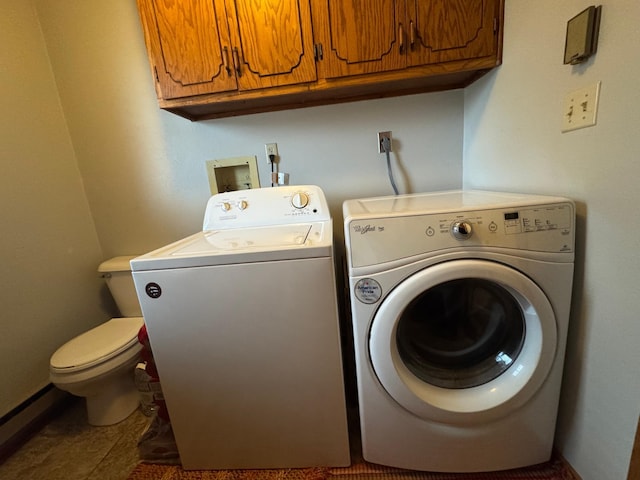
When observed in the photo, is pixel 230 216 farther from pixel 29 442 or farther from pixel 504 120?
pixel 29 442

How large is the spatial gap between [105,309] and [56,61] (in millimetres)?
1445

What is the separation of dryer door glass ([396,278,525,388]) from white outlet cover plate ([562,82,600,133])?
1.70 feet

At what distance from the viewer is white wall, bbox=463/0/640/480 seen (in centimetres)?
66

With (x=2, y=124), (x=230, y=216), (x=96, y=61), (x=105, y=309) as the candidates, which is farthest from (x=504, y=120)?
(x=105, y=309)

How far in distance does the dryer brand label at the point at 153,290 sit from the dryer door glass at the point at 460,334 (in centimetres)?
78

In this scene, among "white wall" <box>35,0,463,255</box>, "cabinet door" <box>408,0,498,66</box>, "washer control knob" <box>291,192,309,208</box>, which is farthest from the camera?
"white wall" <box>35,0,463,255</box>

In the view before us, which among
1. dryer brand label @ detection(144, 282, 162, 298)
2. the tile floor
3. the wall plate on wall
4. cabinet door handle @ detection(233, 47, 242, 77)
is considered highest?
cabinet door handle @ detection(233, 47, 242, 77)

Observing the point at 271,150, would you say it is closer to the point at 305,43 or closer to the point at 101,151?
the point at 305,43

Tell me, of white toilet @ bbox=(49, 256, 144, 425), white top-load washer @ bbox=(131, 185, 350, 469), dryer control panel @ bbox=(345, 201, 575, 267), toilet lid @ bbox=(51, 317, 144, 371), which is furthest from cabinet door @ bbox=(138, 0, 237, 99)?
toilet lid @ bbox=(51, 317, 144, 371)

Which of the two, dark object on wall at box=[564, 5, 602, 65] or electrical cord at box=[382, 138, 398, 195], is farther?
electrical cord at box=[382, 138, 398, 195]

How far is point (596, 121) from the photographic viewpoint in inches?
28.4

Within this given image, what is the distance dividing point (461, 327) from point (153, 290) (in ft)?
3.43

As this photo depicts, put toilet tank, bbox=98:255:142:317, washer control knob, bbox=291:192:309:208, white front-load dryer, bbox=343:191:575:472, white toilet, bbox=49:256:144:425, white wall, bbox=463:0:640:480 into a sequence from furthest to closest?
toilet tank, bbox=98:255:142:317 → washer control knob, bbox=291:192:309:208 → white toilet, bbox=49:256:144:425 → white front-load dryer, bbox=343:191:575:472 → white wall, bbox=463:0:640:480

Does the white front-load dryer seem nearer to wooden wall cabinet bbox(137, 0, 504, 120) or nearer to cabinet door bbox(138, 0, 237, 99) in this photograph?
wooden wall cabinet bbox(137, 0, 504, 120)
